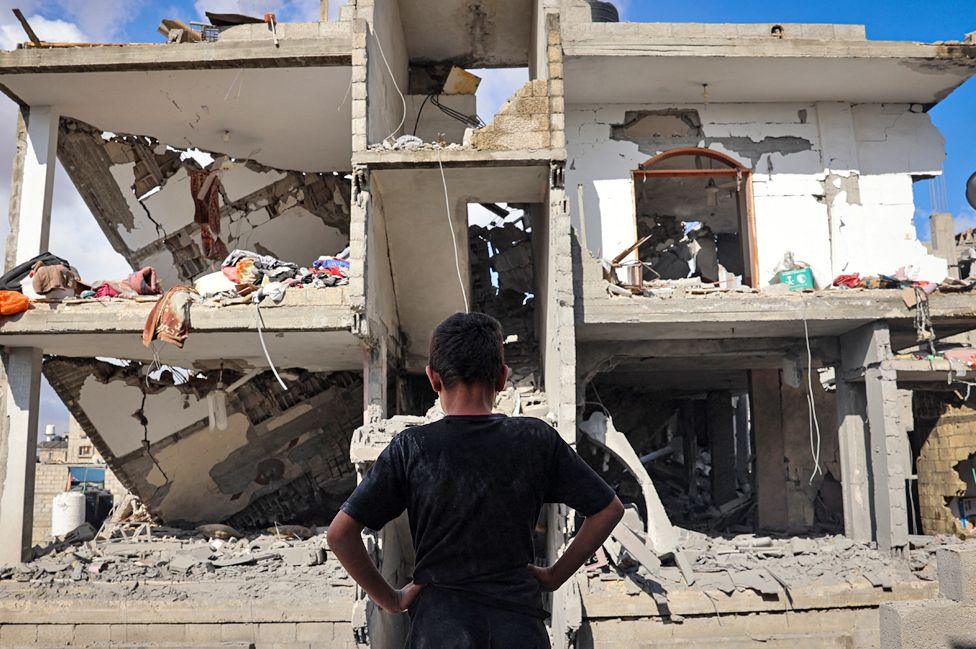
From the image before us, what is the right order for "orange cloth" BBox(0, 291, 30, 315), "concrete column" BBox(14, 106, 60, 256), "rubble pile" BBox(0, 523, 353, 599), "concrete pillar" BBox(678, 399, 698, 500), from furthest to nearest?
"concrete pillar" BBox(678, 399, 698, 500), "concrete column" BBox(14, 106, 60, 256), "orange cloth" BBox(0, 291, 30, 315), "rubble pile" BBox(0, 523, 353, 599)

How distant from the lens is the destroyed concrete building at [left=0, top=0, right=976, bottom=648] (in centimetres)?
1103

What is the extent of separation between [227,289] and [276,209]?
4.09 meters

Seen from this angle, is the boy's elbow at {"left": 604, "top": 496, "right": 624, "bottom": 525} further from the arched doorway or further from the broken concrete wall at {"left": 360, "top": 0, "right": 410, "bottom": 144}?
the arched doorway

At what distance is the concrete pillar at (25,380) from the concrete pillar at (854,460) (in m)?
12.3

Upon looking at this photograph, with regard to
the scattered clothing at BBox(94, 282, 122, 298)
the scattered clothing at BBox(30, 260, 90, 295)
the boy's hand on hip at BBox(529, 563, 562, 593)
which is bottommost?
the boy's hand on hip at BBox(529, 563, 562, 593)

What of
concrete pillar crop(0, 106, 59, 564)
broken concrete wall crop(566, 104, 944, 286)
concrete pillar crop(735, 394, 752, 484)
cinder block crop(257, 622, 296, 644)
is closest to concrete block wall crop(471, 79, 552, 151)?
broken concrete wall crop(566, 104, 944, 286)

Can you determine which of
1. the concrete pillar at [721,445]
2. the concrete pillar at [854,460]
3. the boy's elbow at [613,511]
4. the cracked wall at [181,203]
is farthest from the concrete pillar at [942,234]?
the boy's elbow at [613,511]

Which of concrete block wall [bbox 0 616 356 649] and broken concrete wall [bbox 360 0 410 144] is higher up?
broken concrete wall [bbox 360 0 410 144]

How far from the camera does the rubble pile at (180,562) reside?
11.3 metres

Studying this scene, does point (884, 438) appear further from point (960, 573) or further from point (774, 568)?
point (960, 573)

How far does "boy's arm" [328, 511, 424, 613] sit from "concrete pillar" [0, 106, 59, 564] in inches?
Result: 455

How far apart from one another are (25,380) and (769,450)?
1331cm

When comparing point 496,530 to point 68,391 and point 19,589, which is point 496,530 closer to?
point 19,589

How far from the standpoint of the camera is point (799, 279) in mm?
12586
